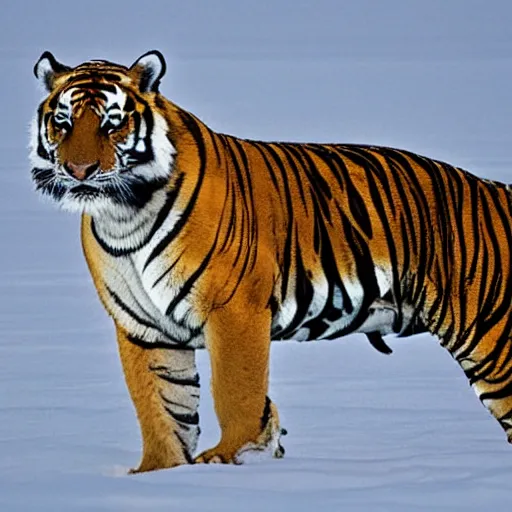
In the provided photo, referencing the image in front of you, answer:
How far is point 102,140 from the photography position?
6660mm

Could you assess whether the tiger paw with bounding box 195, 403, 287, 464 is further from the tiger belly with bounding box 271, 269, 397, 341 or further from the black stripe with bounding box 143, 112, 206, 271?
the black stripe with bounding box 143, 112, 206, 271

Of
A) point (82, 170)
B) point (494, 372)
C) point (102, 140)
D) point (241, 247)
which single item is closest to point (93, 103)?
point (102, 140)

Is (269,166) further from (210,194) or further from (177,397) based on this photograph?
(177,397)

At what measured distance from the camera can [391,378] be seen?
27.0 feet

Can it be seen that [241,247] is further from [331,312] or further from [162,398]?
[162,398]

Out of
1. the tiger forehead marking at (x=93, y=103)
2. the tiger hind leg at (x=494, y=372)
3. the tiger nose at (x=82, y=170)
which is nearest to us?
the tiger nose at (x=82, y=170)

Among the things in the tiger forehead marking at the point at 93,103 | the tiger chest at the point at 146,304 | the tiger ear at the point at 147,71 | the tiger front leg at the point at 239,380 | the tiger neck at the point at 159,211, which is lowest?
the tiger front leg at the point at 239,380

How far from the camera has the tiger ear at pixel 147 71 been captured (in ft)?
22.4

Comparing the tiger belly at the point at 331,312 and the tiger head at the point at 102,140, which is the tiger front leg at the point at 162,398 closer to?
the tiger belly at the point at 331,312

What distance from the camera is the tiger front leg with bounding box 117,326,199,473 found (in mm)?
7004

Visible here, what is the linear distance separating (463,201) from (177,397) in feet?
3.59

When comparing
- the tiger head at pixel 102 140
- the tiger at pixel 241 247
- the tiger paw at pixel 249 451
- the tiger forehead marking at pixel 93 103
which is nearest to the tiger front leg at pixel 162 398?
the tiger at pixel 241 247

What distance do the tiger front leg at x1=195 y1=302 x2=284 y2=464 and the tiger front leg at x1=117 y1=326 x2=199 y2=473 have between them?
0.25 meters

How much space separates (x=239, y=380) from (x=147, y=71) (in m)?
0.95
